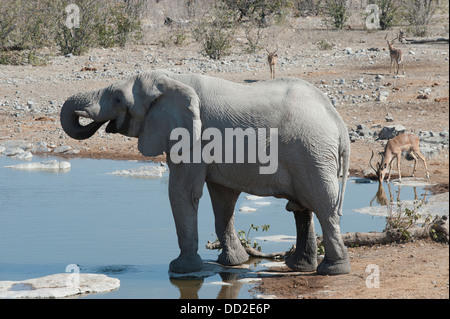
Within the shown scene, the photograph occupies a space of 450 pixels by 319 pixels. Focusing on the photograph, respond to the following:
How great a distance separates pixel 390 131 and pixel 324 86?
4129mm

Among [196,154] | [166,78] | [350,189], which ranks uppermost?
[166,78]

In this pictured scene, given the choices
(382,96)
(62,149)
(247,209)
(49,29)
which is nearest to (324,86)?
(382,96)

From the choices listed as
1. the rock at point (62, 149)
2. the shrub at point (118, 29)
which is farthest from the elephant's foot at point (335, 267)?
the shrub at point (118, 29)

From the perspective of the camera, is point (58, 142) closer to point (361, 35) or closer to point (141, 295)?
point (141, 295)

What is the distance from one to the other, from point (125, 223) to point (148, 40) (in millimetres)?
18148

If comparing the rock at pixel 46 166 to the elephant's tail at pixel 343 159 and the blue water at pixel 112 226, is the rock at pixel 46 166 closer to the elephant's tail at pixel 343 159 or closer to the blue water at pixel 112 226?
the blue water at pixel 112 226

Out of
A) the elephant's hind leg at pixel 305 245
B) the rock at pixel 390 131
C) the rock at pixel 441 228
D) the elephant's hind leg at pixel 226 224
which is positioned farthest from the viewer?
the rock at pixel 390 131

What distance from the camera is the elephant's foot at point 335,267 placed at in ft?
23.6

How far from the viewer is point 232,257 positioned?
7844 millimetres

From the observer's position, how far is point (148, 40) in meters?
27.1

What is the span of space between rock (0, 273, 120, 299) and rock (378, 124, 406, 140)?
8.86 meters

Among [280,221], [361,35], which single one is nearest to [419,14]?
[361,35]

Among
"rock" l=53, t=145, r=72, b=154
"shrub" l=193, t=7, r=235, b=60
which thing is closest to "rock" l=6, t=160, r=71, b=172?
"rock" l=53, t=145, r=72, b=154

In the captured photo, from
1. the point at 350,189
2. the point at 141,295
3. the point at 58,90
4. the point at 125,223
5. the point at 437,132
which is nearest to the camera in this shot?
the point at 141,295
